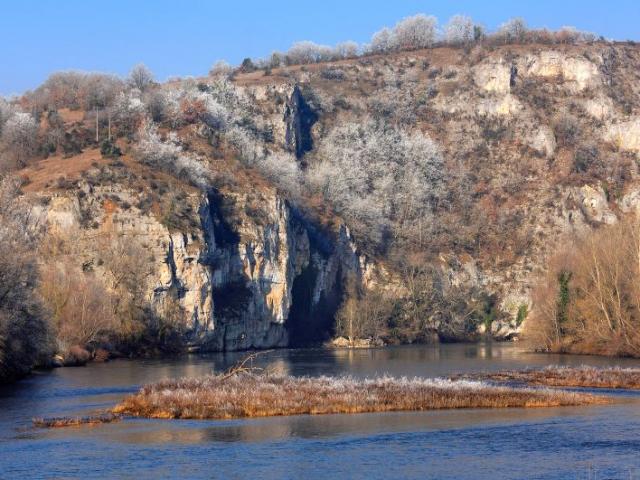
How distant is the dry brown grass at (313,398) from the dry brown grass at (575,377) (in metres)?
8.09

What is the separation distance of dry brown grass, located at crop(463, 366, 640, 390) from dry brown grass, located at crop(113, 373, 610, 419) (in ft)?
26.5

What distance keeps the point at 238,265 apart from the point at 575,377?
228 feet

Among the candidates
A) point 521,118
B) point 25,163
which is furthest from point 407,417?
point 521,118

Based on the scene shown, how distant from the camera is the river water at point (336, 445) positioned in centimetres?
3709

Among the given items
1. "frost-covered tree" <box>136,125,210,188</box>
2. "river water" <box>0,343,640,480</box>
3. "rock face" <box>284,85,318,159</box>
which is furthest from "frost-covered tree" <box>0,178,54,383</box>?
"rock face" <box>284,85,318,159</box>

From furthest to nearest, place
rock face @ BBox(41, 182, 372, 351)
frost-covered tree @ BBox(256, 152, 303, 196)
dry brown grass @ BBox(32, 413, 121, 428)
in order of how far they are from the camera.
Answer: frost-covered tree @ BBox(256, 152, 303, 196), rock face @ BBox(41, 182, 372, 351), dry brown grass @ BBox(32, 413, 121, 428)

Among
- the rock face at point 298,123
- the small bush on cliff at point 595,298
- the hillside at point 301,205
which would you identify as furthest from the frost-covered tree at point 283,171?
the small bush on cliff at point 595,298

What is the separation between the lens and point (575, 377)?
6688 centimetres

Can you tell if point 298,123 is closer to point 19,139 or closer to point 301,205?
point 301,205

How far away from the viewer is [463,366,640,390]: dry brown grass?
211 feet

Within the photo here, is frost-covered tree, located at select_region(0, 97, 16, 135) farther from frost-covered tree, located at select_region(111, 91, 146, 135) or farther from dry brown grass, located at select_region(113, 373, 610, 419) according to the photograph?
dry brown grass, located at select_region(113, 373, 610, 419)

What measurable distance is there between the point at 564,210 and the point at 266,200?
5598cm

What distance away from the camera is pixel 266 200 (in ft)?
461

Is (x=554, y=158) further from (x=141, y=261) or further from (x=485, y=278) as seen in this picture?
(x=141, y=261)
